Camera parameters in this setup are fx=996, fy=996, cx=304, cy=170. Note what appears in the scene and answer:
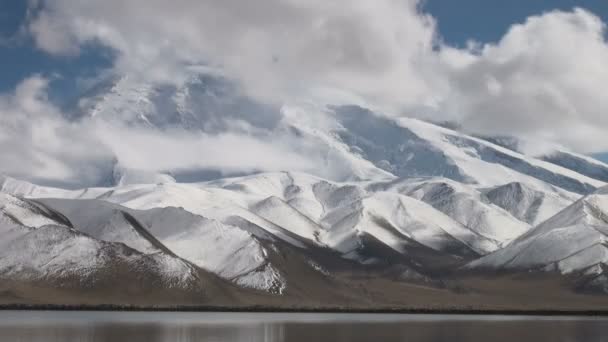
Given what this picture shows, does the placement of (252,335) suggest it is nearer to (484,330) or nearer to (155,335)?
(155,335)

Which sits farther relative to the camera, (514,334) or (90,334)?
(514,334)

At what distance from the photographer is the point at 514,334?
545ft

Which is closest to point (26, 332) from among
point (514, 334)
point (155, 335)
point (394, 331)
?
point (155, 335)

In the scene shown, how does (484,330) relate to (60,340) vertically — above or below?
above

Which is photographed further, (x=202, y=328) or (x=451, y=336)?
(x=202, y=328)

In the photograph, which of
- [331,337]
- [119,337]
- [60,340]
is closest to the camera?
[60,340]

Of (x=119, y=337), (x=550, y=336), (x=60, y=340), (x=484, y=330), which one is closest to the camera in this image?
(x=60, y=340)

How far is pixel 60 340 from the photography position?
123938 mm

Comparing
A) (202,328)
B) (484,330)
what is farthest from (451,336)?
(202,328)

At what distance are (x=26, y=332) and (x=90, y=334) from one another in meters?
8.73

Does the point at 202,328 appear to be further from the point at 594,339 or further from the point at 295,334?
the point at 594,339

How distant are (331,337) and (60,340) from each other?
4066 cm

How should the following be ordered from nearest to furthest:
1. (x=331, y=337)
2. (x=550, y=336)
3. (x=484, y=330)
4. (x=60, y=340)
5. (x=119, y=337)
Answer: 1. (x=60, y=340)
2. (x=119, y=337)
3. (x=331, y=337)
4. (x=550, y=336)
5. (x=484, y=330)

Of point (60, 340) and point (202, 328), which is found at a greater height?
point (202, 328)
